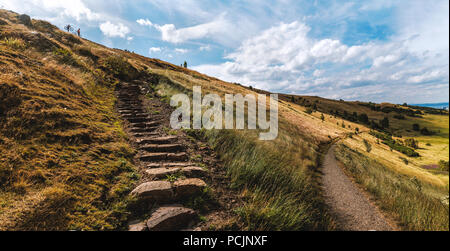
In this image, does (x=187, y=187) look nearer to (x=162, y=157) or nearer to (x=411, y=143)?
(x=162, y=157)

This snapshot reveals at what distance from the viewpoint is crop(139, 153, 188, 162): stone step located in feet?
18.2

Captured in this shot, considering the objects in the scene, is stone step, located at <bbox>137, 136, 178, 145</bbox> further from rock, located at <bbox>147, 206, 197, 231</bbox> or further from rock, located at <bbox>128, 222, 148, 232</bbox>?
rock, located at <bbox>128, 222, 148, 232</bbox>

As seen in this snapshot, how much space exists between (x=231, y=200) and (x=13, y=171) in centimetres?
446

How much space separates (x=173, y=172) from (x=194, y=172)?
576mm

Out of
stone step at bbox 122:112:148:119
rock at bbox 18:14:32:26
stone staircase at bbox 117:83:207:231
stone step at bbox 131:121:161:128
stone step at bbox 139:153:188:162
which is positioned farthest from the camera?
rock at bbox 18:14:32:26

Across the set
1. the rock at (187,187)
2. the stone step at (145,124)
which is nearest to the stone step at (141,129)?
the stone step at (145,124)

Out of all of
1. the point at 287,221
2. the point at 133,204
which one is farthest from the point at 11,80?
the point at 287,221

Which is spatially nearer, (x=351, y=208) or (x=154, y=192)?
(x=154, y=192)

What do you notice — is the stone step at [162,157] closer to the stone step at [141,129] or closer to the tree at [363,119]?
the stone step at [141,129]

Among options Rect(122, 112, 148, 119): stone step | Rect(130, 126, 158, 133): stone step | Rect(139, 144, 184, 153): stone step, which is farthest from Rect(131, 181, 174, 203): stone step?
Rect(122, 112, 148, 119): stone step

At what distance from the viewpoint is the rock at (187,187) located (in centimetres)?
414

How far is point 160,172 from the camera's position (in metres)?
4.65

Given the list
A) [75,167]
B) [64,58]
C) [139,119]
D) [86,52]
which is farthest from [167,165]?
[86,52]
